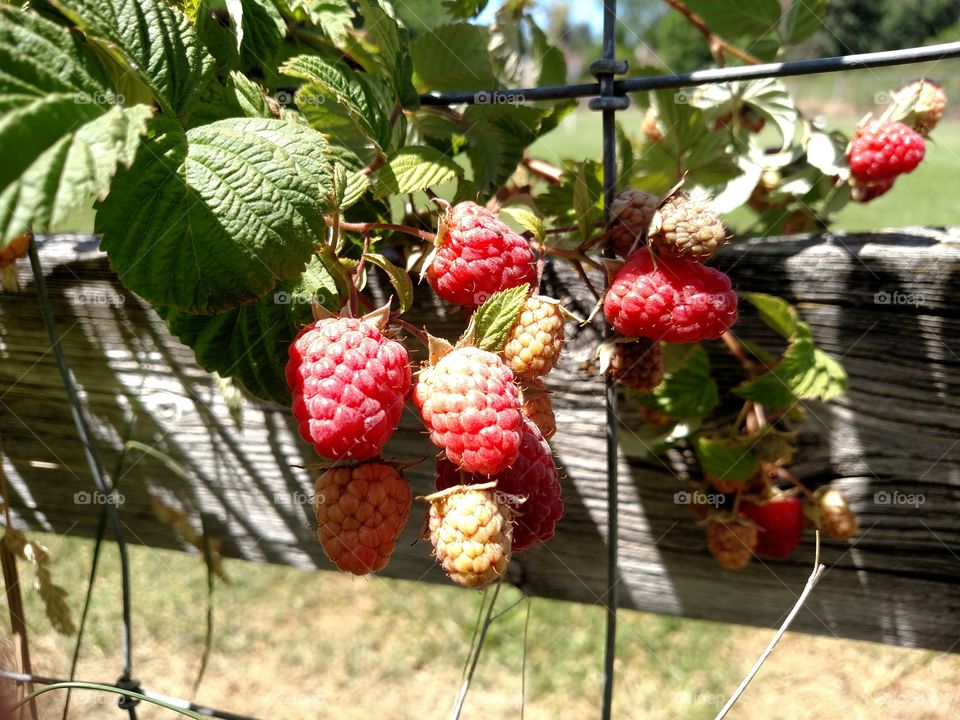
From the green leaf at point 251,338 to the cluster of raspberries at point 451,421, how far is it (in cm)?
7

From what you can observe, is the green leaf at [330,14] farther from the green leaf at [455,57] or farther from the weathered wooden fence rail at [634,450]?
the weathered wooden fence rail at [634,450]

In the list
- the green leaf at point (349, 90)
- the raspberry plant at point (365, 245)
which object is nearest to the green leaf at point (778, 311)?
the raspberry plant at point (365, 245)

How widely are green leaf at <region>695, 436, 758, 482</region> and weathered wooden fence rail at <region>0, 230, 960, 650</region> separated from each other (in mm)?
42

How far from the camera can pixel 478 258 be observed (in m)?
0.51

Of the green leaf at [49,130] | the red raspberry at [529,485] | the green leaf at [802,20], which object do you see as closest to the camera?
the green leaf at [49,130]

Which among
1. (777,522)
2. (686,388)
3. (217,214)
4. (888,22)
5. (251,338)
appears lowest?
(888,22)

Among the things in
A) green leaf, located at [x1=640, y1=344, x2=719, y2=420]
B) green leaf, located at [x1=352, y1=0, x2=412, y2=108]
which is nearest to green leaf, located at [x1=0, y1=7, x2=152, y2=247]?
green leaf, located at [x1=352, y1=0, x2=412, y2=108]

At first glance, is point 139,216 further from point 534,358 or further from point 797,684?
point 797,684

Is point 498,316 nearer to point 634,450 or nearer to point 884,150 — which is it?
point 634,450

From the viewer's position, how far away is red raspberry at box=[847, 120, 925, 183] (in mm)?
784

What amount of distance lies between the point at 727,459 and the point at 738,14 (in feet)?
1.67

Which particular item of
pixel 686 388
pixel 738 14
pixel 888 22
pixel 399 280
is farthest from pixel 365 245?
pixel 888 22

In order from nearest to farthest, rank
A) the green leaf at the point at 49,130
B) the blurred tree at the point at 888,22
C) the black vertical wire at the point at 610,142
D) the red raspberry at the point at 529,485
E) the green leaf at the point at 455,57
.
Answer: the green leaf at the point at 49,130 → the red raspberry at the point at 529,485 → the black vertical wire at the point at 610,142 → the green leaf at the point at 455,57 → the blurred tree at the point at 888,22

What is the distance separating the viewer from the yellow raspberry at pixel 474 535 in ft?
1.45
